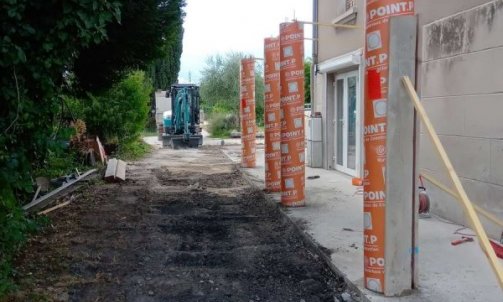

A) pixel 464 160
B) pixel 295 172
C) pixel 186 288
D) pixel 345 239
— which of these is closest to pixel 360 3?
pixel 295 172

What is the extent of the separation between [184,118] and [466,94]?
62.7 ft

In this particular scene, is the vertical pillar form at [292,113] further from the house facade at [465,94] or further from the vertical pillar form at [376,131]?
the vertical pillar form at [376,131]

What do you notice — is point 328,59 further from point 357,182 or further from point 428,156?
point 428,156

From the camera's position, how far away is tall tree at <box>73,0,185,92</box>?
7388 millimetres

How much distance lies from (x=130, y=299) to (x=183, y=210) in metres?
4.26

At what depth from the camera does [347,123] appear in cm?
1210

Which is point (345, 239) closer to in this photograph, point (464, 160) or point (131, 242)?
point (464, 160)

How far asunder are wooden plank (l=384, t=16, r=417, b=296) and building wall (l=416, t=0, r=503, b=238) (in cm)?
209

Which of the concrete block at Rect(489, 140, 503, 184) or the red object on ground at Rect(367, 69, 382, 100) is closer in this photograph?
the red object on ground at Rect(367, 69, 382, 100)

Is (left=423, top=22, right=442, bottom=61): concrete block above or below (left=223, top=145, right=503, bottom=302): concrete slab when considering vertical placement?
above

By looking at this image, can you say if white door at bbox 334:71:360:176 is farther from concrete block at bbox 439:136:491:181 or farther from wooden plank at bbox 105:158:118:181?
wooden plank at bbox 105:158:118:181

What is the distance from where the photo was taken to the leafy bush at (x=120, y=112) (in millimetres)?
16953

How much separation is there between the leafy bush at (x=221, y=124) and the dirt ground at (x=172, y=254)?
2260 cm

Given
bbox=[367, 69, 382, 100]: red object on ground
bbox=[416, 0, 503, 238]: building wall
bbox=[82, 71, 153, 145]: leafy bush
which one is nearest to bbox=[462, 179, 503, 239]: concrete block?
bbox=[416, 0, 503, 238]: building wall
